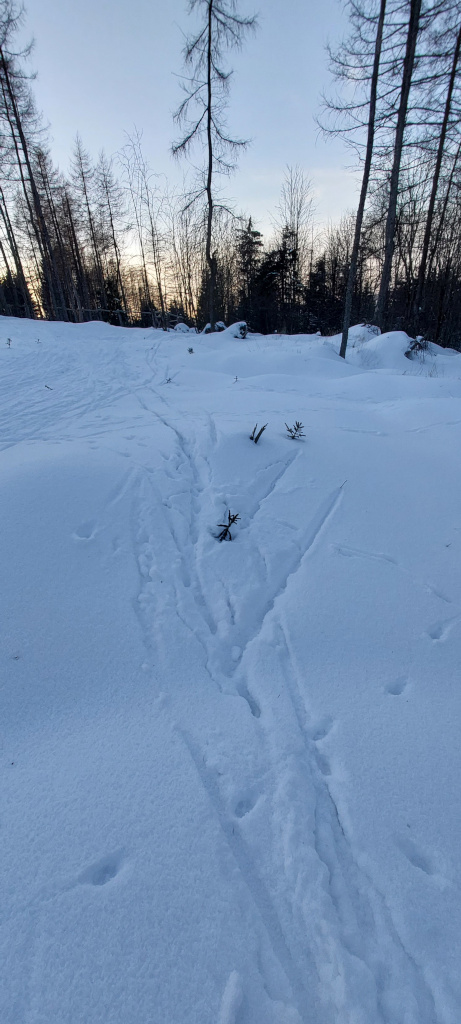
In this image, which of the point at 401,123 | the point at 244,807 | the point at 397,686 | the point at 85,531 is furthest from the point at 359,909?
the point at 401,123

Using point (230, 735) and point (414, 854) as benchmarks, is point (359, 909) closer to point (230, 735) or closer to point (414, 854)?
point (414, 854)

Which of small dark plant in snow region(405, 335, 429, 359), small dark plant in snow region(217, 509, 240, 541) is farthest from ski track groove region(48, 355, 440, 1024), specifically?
small dark plant in snow region(405, 335, 429, 359)

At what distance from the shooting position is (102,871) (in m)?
1.38

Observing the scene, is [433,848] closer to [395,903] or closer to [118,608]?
[395,903]

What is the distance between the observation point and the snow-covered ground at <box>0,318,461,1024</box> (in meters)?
1.19

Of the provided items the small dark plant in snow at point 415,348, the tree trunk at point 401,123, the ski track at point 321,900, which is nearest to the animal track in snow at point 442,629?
the ski track at point 321,900

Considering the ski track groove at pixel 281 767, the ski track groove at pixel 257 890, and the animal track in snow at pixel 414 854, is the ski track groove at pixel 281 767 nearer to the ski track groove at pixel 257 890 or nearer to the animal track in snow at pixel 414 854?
the ski track groove at pixel 257 890

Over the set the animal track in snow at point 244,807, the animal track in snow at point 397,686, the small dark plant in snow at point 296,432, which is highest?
the small dark plant in snow at point 296,432

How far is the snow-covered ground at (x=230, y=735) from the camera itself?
1.19 metres

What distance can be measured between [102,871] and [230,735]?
674mm

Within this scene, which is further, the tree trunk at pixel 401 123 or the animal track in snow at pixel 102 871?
the tree trunk at pixel 401 123

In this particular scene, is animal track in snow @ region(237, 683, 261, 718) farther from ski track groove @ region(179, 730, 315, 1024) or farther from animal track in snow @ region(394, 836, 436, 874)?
animal track in snow @ region(394, 836, 436, 874)

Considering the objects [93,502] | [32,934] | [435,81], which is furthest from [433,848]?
[435,81]

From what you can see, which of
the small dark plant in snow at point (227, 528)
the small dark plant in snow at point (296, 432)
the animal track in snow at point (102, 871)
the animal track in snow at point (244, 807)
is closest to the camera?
the animal track in snow at point (102, 871)
